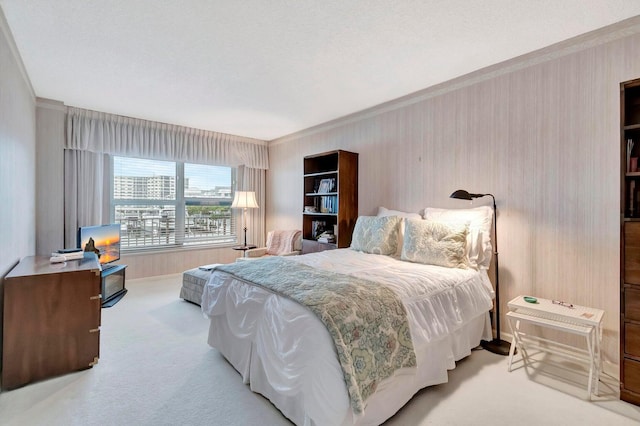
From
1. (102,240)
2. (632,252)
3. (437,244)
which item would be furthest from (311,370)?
(102,240)

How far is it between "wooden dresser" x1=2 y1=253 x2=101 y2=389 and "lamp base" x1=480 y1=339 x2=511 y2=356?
3.20 m

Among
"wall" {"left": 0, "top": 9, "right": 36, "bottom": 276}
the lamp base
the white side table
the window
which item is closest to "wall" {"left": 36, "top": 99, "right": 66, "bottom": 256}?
"wall" {"left": 0, "top": 9, "right": 36, "bottom": 276}

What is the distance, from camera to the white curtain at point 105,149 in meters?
4.01

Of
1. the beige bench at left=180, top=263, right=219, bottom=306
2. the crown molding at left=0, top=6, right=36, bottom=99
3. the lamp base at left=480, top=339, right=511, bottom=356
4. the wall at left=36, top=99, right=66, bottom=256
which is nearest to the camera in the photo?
the crown molding at left=0, top=6, right=36, bottom=99

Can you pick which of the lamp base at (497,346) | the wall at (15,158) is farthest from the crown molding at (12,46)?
the lamp base at (497,346)

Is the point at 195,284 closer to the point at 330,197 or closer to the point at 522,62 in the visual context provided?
the point at 330,197

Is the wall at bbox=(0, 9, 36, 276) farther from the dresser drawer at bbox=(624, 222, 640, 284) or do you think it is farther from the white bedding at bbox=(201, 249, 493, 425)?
the dresser drawer at bbox=(624, 222, 640, 284)

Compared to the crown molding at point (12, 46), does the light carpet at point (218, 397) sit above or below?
below

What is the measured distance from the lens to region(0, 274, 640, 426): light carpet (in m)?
1.69

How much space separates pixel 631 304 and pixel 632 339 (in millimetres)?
215

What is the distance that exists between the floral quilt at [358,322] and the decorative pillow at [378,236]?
3.78 feet

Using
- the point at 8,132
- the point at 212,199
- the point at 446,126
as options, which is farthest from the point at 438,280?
the point at 212,199

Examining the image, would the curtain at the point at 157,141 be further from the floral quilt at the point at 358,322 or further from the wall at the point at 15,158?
the floral quilt at the point at 358,322

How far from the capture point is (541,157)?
8.17ft
